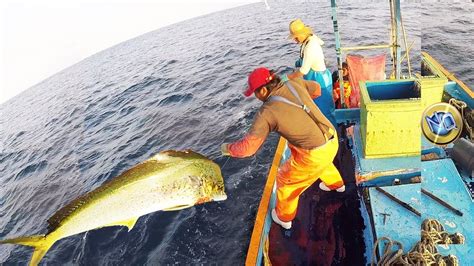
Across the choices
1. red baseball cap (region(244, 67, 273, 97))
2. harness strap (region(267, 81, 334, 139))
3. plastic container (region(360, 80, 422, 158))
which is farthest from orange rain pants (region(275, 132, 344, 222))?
red baseball cap (region(244, 67, 273, 97))

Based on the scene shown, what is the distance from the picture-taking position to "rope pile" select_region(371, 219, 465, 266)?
3045 millimetres

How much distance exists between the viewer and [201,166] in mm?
2363

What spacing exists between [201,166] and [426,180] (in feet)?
10.7

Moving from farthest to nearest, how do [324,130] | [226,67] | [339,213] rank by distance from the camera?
[226,67] < [339,213] < [324,130]

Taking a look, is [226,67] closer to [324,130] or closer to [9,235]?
[9,235]

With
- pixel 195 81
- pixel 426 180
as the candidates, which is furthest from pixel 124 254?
pixel 195 81

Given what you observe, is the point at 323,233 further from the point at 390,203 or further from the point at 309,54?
the point at 309,54

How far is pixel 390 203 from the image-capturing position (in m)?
3.81

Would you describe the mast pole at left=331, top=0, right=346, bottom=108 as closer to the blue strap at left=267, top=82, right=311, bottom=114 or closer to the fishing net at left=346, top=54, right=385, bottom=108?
the fishing net at left=346, top=54, right=385, bottom=108

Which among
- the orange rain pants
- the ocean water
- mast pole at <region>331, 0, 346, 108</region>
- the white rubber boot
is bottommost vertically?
the ocean water

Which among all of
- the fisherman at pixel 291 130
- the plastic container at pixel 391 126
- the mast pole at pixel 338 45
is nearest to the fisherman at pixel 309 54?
the mast pole at pixel 338 45

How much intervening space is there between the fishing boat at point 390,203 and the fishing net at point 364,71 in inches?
49.3

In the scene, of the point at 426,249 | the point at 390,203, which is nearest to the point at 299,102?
the point at 390,203

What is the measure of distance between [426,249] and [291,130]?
1.87 meters
